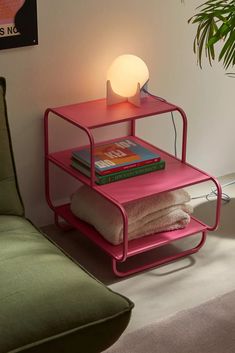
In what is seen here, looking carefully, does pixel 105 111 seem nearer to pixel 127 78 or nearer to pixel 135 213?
pixel 127 78

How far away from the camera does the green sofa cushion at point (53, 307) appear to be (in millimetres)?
1880

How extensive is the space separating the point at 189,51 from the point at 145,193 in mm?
841

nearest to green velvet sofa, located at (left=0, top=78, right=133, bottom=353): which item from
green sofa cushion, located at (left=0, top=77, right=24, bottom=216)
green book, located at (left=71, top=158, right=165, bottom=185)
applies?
green sofa cushion, located at (left=0, top=77, right=24, bottom=216)

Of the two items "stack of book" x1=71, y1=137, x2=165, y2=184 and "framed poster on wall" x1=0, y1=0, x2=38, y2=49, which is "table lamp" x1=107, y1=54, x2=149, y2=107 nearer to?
"stack of book" x1=71, y1=137, x2=165, y2=184

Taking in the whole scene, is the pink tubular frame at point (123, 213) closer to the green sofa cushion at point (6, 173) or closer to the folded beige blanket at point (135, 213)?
the folded beige blanket at point (135, 213)

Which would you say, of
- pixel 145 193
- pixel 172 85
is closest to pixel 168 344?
pixel 145 193

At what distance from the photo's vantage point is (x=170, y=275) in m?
2.77

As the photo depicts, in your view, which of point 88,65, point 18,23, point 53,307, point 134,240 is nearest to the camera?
point 53,307

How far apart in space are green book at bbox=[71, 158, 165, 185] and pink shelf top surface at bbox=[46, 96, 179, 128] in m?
0.18

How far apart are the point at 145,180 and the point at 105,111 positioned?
12.5 inches

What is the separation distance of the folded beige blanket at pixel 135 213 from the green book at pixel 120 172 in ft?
0.32

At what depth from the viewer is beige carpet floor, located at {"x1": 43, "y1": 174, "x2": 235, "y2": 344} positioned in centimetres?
256

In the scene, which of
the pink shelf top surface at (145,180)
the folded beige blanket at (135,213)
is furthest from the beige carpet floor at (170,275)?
the pink shelf top surface at (145,180)

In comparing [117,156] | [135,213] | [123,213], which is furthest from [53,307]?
[117,156]
